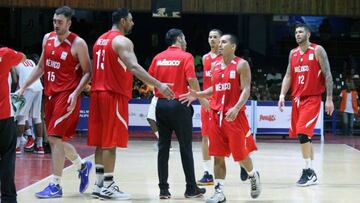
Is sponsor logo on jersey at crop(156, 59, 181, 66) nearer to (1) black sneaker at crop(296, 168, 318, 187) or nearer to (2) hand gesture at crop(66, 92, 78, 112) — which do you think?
(2) hand gesture at crop(66, 92, 78, 112)

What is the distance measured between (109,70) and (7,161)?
179 centimetres

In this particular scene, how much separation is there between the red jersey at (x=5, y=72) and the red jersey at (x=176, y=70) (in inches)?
78.2

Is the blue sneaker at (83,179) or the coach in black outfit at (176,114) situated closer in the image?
the coach in black outfit at (176,114)

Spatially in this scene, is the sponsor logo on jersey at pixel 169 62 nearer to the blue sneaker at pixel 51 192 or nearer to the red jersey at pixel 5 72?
the blue sneaker at pixel 51 192

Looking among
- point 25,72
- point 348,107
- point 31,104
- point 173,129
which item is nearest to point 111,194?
point 173,129

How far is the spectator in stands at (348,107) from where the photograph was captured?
2027cm

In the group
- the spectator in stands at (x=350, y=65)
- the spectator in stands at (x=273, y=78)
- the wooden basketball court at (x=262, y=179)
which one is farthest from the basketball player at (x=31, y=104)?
the spectator in stands at (x=350, y=65)

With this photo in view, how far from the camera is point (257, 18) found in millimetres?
26203

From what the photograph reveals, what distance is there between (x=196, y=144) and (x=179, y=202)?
870cm

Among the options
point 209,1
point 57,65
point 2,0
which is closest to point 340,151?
point 209,1

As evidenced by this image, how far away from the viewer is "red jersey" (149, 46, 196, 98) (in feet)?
26.1

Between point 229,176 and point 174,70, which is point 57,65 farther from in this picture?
point 229,176

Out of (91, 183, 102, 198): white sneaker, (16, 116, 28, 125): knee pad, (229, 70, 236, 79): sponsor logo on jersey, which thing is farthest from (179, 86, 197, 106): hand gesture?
(16, 116, 28, 125): knee pad

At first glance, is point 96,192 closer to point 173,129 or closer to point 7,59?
point 173,129
